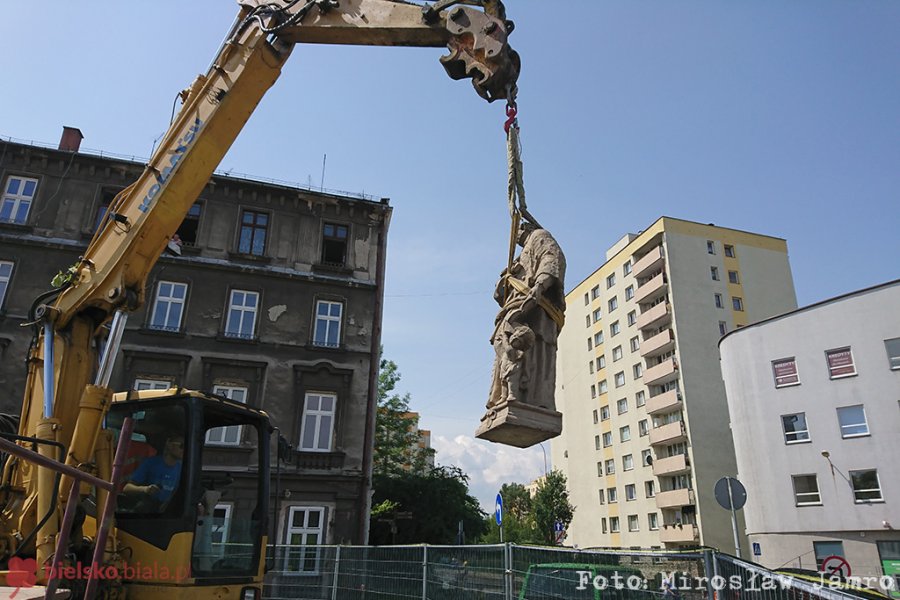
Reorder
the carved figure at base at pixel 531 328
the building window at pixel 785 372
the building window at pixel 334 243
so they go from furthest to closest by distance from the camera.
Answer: the building window at pixel 785 372
the building window at pixel 334 243
the carved figure at base at pixel 531 328

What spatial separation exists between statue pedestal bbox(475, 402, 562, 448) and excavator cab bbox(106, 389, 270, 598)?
2.73 meters

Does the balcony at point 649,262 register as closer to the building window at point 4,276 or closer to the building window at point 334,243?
the building window at point 334,243

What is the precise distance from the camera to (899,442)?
78.9 feet

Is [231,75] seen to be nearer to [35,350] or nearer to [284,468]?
[35,350]

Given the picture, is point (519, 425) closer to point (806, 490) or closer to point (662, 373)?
point (806, 490)

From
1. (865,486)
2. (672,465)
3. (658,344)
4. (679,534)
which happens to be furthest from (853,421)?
(658,344)

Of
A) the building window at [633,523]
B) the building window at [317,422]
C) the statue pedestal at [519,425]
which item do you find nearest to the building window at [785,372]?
the building window at [633,523]

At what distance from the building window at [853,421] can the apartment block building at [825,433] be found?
41 millimetres

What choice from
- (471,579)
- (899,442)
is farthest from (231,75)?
(899,442)

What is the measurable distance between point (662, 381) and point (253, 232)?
98.4ft

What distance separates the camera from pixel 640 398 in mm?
43094

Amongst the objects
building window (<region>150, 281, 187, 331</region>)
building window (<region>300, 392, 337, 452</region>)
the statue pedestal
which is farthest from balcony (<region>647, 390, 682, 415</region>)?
the statue pedestal

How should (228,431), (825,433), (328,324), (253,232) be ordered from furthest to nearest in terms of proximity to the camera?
(825,433) → (253,232) → (328,324) → (228,431)

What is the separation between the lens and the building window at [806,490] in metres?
25.8
